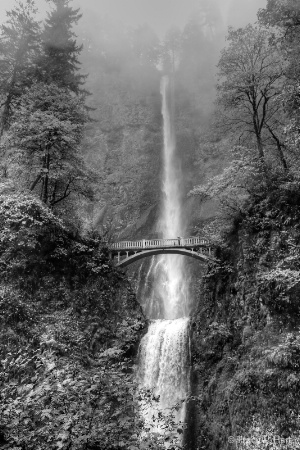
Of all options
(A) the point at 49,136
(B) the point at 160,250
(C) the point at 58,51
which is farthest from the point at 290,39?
(C) the point at 58,51

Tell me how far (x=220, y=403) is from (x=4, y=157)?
16.9m

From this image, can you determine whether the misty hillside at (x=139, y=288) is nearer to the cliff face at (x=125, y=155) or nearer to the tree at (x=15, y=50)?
the tree at (x=15, y=50)

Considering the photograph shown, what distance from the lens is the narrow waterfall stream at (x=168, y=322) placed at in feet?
52.0

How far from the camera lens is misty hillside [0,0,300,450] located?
5059 millimetres

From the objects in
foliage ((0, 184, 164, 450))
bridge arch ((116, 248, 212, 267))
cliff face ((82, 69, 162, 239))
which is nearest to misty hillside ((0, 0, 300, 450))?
foliage ((0, 184, 164, 450))

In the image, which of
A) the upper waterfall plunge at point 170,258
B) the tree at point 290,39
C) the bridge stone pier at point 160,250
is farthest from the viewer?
the upper waterfall plunge at point 170,258

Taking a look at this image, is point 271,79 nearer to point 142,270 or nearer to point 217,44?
point 142,270

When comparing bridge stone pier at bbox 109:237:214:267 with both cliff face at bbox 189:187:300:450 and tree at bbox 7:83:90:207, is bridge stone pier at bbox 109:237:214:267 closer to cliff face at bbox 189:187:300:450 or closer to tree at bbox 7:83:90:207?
cliff face at bbox 189:187:300:450

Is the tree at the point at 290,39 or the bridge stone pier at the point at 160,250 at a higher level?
the tree at the point at 290,39

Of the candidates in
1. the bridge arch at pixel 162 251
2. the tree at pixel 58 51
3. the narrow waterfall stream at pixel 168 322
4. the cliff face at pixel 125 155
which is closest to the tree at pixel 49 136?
the tree at pixel 58 51

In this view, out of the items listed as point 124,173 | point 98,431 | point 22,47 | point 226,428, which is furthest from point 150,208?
point 98,431

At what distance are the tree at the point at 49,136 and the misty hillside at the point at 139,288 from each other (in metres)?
0.10

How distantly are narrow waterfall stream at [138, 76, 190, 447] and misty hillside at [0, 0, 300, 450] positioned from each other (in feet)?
0.41

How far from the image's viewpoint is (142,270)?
31.5 m
